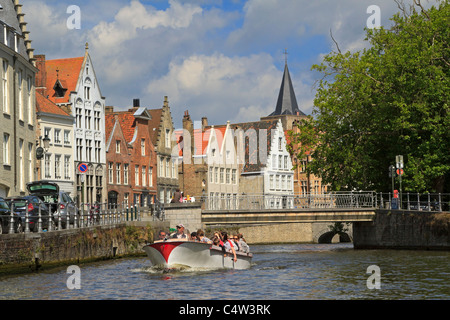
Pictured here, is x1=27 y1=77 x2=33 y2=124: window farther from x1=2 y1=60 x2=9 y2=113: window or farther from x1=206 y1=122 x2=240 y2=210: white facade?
x1=206 y1=122 x2=240 y2=210: white facade

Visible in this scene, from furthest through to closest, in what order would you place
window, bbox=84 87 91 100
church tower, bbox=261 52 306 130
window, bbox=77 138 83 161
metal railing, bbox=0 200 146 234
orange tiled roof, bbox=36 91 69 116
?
church tower, bbox=261 52 306 130 → window, bbox=84 87 91 100 → window, bbox=77 138 83 161 → orange tiled roof, bbox=36 91 69 116 → metal railing, bbox=0 200 146 234

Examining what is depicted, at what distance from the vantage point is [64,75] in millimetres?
73688

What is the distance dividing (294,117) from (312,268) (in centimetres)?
10053

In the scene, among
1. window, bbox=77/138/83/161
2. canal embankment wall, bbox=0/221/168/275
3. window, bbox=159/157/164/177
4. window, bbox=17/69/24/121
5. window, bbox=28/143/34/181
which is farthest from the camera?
window, bbox=159/157/164/177

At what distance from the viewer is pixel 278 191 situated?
101 metres

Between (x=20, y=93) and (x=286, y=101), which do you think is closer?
(x=20, y=93)

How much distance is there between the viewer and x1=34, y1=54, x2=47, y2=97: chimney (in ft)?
234

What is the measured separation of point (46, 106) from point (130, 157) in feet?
41.0

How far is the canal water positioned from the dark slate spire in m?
101

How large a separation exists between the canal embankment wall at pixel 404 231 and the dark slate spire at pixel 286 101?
82.1 m

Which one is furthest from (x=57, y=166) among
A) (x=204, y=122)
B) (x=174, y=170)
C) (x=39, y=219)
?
(x=39, y=219)

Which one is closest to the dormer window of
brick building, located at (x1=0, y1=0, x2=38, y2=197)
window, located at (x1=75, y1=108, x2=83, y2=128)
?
window, located at (x1=75, y1=108, x2=83, y2=128)

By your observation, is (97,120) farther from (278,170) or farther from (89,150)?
(278,170)
